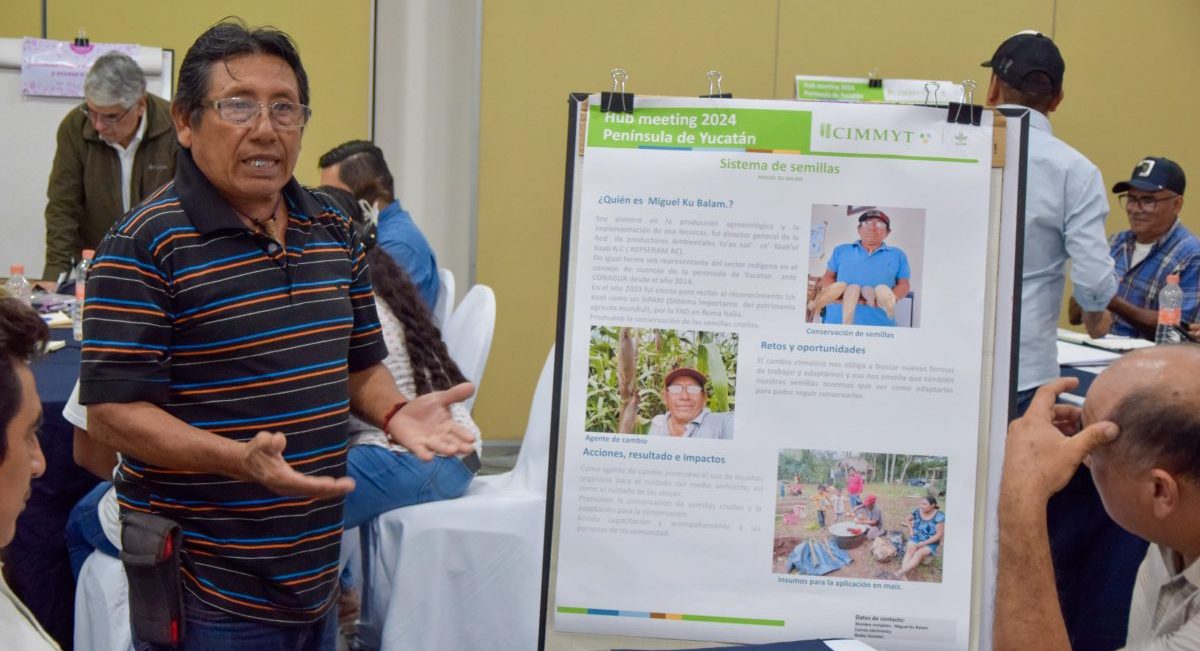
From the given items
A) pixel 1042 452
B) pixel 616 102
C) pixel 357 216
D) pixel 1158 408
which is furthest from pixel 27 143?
pixel 1158 408

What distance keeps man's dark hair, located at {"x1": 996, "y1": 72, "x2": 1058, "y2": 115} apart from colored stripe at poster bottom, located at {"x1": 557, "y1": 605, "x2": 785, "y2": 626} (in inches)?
80.7

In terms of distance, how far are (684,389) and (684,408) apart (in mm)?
29

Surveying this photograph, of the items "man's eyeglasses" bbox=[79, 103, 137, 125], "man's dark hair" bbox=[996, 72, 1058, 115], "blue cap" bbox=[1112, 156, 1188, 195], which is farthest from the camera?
"blue cap" bbox=[1112, 156, 1188, 195]

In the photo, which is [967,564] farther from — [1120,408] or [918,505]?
[1120,408]

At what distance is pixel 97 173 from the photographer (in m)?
4.54

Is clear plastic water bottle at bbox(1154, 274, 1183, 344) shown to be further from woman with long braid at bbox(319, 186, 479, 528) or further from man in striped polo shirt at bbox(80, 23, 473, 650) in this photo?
man in striped polo shirt at bbox(80, 23, 473, 650)

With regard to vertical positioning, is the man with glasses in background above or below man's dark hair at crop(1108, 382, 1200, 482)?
above

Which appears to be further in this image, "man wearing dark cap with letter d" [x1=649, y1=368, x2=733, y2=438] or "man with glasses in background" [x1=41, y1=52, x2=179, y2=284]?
"man with glasses in background" [x1=41, y1=52, x2=179, y2=284]

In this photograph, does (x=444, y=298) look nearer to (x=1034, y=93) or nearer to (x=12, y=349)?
(x=1034, y=93)

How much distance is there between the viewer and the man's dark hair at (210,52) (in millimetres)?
1593

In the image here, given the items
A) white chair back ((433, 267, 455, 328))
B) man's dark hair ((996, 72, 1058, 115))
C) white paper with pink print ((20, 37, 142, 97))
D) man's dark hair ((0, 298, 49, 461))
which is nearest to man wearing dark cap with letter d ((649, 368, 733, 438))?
man's dark hair ((0, 298, 49, 461))

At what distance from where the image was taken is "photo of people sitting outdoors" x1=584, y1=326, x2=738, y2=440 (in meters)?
1.70

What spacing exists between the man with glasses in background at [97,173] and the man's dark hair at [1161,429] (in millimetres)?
3932

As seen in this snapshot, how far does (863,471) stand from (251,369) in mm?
913
